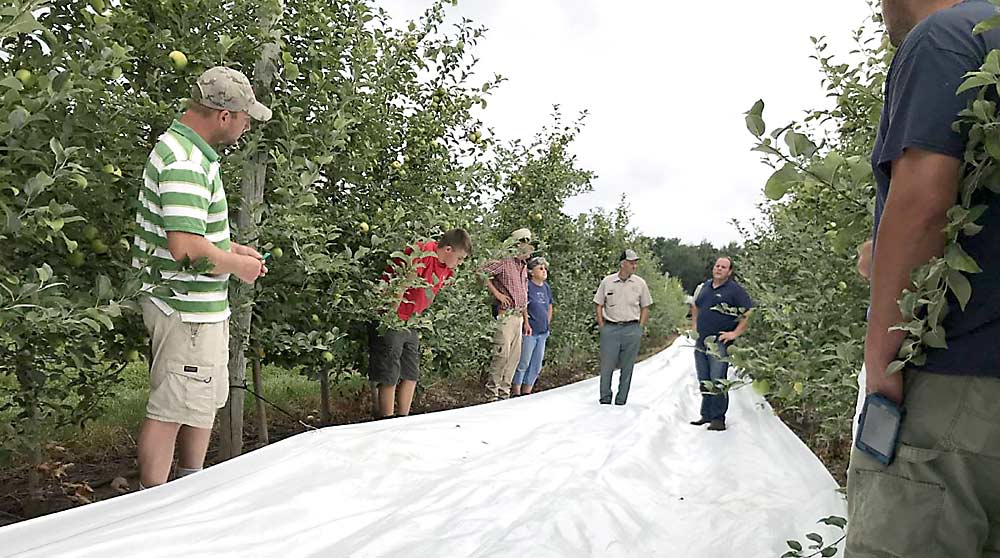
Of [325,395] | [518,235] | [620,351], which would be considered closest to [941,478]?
[518,235]

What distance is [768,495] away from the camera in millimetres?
3998

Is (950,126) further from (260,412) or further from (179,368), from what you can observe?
(260,412)

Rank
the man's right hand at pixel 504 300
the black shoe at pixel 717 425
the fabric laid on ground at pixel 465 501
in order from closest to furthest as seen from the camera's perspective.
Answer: the fabric laid on ground at pixel 465 501 < the black shoe at pixel 717 425 < the man's right hand at pixel 504 300

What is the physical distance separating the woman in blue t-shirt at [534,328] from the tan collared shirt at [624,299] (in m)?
0.94

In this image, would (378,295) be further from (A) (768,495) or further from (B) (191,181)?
(A) (768,495)

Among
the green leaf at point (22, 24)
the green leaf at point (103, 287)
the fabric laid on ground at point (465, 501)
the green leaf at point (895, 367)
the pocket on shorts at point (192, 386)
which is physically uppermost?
the green leaf at point (22, 24)

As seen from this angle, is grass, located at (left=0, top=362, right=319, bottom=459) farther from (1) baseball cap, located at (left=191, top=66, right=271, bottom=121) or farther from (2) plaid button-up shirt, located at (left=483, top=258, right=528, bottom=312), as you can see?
(2) plaid button-up shirt, located at (left=483, top=258, right=528, bottom=312)

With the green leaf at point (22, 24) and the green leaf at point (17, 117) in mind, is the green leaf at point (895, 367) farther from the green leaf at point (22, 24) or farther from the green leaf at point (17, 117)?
the green leaf at point (17, 117)

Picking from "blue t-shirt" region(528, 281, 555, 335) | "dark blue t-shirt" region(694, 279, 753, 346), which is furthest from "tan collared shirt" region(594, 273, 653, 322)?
"dark blue t-shirt" region(694, 279, 753, 346)

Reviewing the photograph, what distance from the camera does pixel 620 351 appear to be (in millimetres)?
8500

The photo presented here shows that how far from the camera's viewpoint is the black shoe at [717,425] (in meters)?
6.53

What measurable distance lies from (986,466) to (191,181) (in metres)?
2.62

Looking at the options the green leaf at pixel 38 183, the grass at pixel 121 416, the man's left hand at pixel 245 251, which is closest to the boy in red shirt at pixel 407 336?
the grass at pixel 121 416

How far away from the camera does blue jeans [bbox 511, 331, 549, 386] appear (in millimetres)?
9211
